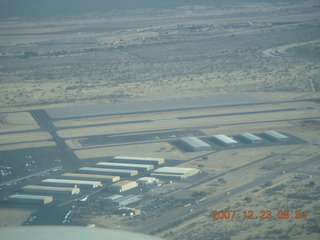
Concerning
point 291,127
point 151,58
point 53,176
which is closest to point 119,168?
point 53,176

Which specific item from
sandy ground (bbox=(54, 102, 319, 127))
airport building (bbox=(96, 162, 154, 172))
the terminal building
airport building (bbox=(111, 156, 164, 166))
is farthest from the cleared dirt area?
the terminal building

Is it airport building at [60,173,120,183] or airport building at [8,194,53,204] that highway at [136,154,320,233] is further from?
airport building at [60,173,120,183]

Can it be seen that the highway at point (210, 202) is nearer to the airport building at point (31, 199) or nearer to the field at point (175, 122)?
the field at point (175, 122)

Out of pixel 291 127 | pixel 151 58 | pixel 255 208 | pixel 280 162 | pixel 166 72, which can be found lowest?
pixel 255 208

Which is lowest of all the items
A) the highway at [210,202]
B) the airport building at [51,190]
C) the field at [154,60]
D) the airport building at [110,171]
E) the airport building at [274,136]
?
the highway at [210,202]

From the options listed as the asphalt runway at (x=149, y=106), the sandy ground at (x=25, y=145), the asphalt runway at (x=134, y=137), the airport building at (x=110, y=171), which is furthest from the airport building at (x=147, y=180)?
the asphalt runway at (x=149, y=106)

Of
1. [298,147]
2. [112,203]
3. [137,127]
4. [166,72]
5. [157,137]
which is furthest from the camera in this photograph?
[166,72]

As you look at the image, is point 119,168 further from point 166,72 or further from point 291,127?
point 166,72
